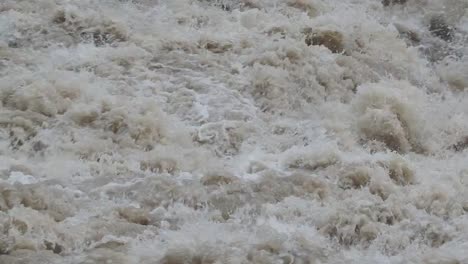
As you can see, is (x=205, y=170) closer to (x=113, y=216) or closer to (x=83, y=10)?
(x=113, y=216)

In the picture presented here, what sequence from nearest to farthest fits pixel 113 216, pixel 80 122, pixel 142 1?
pixel 113 216, pixel 80 122, pixel 142 1

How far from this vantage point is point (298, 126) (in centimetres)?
616

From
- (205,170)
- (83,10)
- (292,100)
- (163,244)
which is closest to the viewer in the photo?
(163,244)

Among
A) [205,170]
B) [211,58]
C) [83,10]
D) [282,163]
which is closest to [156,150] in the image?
[205,170]

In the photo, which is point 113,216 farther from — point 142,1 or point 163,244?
point 142,1

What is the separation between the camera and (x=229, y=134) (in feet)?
19.4

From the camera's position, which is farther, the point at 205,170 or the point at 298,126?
the point at 298,126

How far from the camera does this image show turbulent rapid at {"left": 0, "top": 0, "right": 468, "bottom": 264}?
437 centimetres

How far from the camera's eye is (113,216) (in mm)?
4535

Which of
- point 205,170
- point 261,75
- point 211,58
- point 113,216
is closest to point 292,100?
point 261,75

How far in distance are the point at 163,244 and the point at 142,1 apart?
15.5 feet

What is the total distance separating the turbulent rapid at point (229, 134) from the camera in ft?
14.3

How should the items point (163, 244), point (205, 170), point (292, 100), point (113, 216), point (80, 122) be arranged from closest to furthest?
1. point (163, 244)
2. point (113, 216)
3. point (205, 170)
4. point (80, 122)
5. point (292, 100)

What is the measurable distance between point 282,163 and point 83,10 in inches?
137
